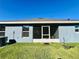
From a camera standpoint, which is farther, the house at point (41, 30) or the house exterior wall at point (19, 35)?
the house exterior wall at point (19, 35)

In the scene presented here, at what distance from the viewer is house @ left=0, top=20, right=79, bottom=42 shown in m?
18.9

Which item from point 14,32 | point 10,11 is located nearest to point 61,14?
point 10,11

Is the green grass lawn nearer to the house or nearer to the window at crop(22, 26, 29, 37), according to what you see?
the house

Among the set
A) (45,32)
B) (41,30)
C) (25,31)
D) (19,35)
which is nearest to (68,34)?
(45,32)

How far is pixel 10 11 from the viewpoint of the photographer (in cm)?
3403

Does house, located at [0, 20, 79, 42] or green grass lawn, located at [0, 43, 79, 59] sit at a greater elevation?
house, located at [0, 20, 79, 42]

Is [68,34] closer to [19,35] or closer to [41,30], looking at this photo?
[41,30]

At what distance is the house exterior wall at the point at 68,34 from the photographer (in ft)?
61.8

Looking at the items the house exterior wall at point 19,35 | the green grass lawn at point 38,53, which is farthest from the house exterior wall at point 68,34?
the green grass lawn at point 38,53

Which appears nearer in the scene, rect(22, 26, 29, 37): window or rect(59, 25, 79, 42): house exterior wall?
rect(59, 25, 79, 42): house exterior wall

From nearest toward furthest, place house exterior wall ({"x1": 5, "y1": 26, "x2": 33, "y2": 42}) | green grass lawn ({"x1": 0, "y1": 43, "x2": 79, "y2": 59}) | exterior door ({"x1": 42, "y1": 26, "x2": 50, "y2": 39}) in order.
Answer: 1. green grass lawn ({"x1": 0, "y1": 43, "x2": 79, "y2": 59})
2. house exterior wall ({"x1": 5, "y1": 26, "x2": 33, "y2": 42})
3. exterior door ({"x1": 42, "y1": 26, "x2": 50, "y2": 39})

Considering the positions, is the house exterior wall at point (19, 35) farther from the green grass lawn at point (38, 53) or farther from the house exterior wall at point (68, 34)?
the green grass lawn at point (38, 53)

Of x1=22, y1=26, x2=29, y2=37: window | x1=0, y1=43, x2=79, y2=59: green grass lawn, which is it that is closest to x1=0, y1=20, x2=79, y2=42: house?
x1=22, y1=26, x2=29, y2=37: window

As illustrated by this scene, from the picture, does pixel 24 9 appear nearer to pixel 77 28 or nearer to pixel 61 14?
pixel 61 14
